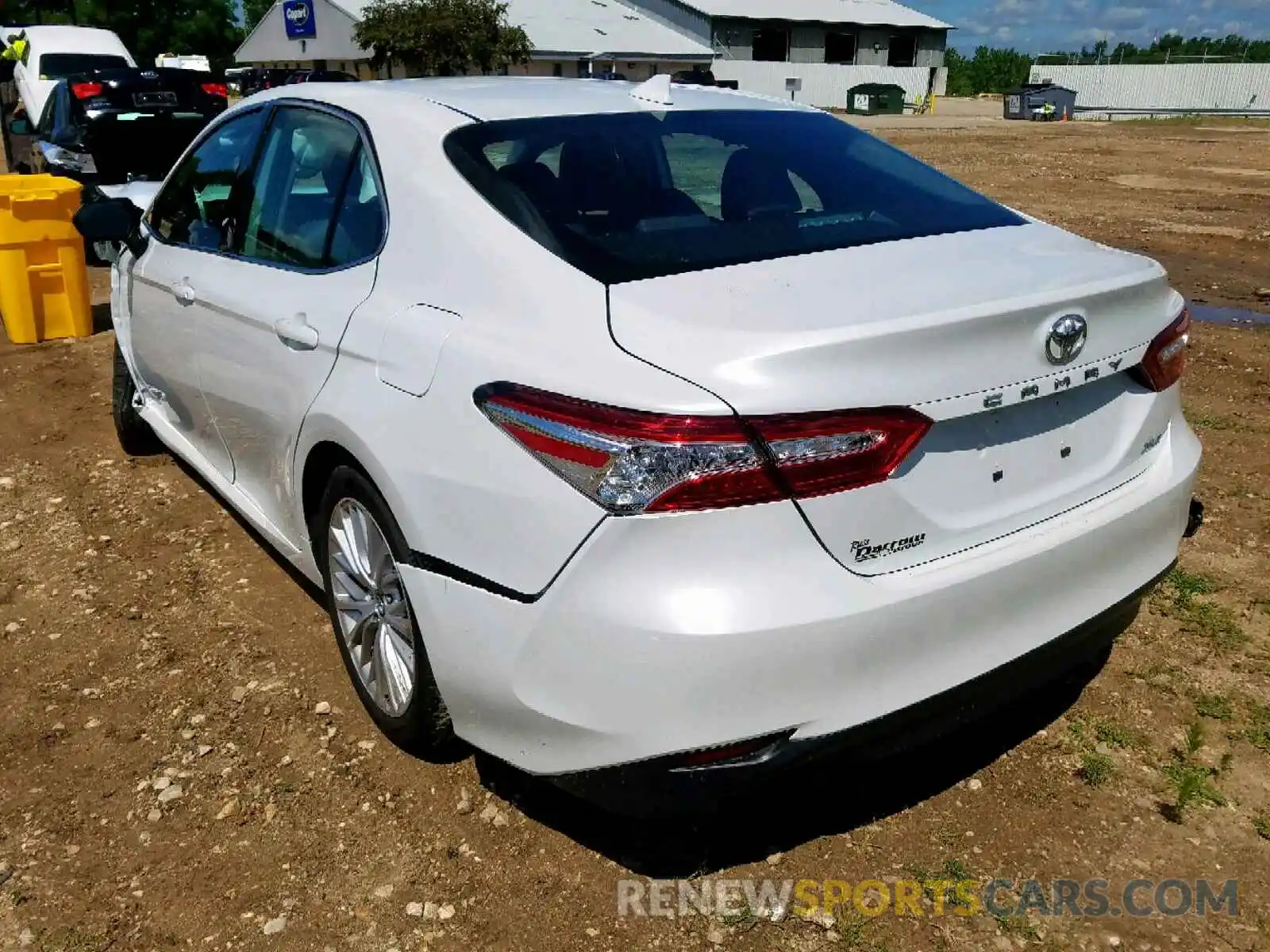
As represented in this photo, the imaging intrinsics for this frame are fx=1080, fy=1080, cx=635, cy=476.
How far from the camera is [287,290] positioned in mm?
3037

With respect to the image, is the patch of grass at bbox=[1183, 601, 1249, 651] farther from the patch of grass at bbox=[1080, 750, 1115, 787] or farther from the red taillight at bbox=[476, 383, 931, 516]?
the red taillight at bbox=[476, 383, 931, 516]

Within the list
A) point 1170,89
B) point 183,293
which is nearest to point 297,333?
point 183,293

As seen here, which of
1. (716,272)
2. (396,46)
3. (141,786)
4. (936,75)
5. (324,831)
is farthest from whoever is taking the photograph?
(936,75)

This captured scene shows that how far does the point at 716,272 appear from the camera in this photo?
7.50 feet

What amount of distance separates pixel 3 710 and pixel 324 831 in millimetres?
1252

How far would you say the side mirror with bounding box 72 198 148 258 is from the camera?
172 inches

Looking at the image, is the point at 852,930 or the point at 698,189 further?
the point at 698,189

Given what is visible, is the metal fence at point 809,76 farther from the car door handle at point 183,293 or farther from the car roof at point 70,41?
the car door handle at point 183,293

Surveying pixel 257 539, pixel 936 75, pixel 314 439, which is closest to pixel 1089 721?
pixel 314 439

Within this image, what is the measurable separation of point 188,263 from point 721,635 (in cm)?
266

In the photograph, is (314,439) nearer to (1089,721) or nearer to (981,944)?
(981,944)

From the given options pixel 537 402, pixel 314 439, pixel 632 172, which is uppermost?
pixel 632 172

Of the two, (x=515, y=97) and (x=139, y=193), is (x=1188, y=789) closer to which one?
(x=515, y=97)

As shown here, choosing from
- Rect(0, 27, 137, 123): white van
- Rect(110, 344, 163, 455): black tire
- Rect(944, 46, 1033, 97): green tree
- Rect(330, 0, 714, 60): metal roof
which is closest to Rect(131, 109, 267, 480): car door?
Rect(110, 344, 163, 455): black tire
